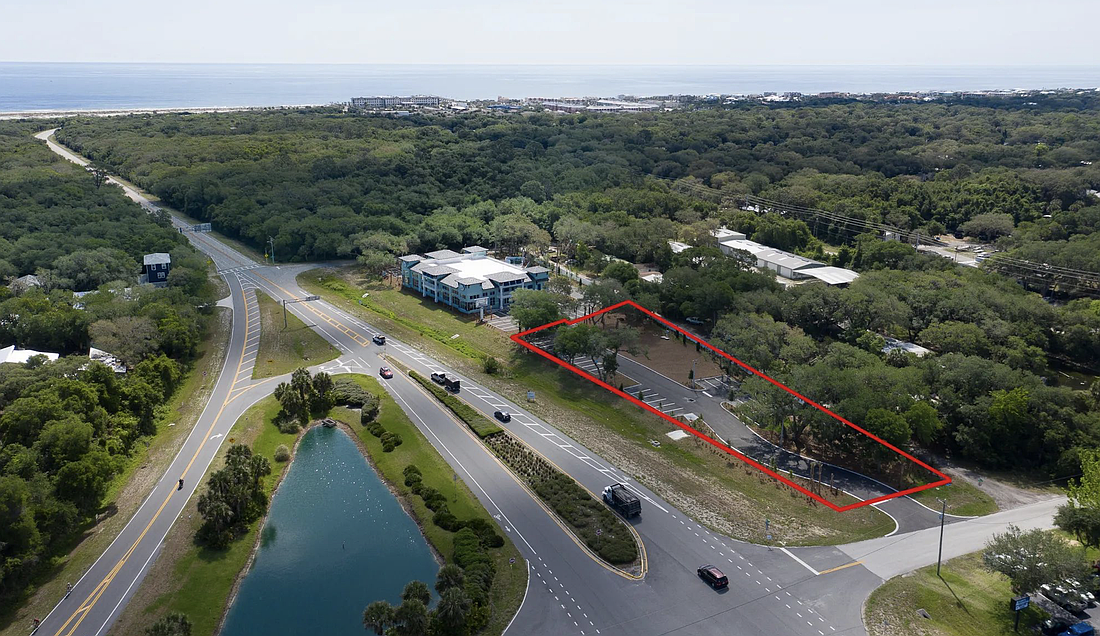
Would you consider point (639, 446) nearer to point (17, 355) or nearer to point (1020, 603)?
point (1020, 603)

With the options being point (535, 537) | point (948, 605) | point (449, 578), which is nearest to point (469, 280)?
point (535, 537)

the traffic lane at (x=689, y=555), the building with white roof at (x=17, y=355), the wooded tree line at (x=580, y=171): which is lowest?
the traffic lane at (x=689, y=555)

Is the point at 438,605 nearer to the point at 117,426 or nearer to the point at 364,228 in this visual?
the point at 117,426

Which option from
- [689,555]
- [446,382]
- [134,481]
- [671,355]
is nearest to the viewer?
[689,555]

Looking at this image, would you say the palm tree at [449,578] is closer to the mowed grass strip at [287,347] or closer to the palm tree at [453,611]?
the palm tree at [453,611]

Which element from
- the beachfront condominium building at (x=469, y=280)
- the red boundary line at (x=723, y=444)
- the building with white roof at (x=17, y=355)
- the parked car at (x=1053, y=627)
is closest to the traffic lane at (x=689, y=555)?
the red boundary line at (x=723, y=444)

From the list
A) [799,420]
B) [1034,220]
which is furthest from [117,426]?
[1034,220]
